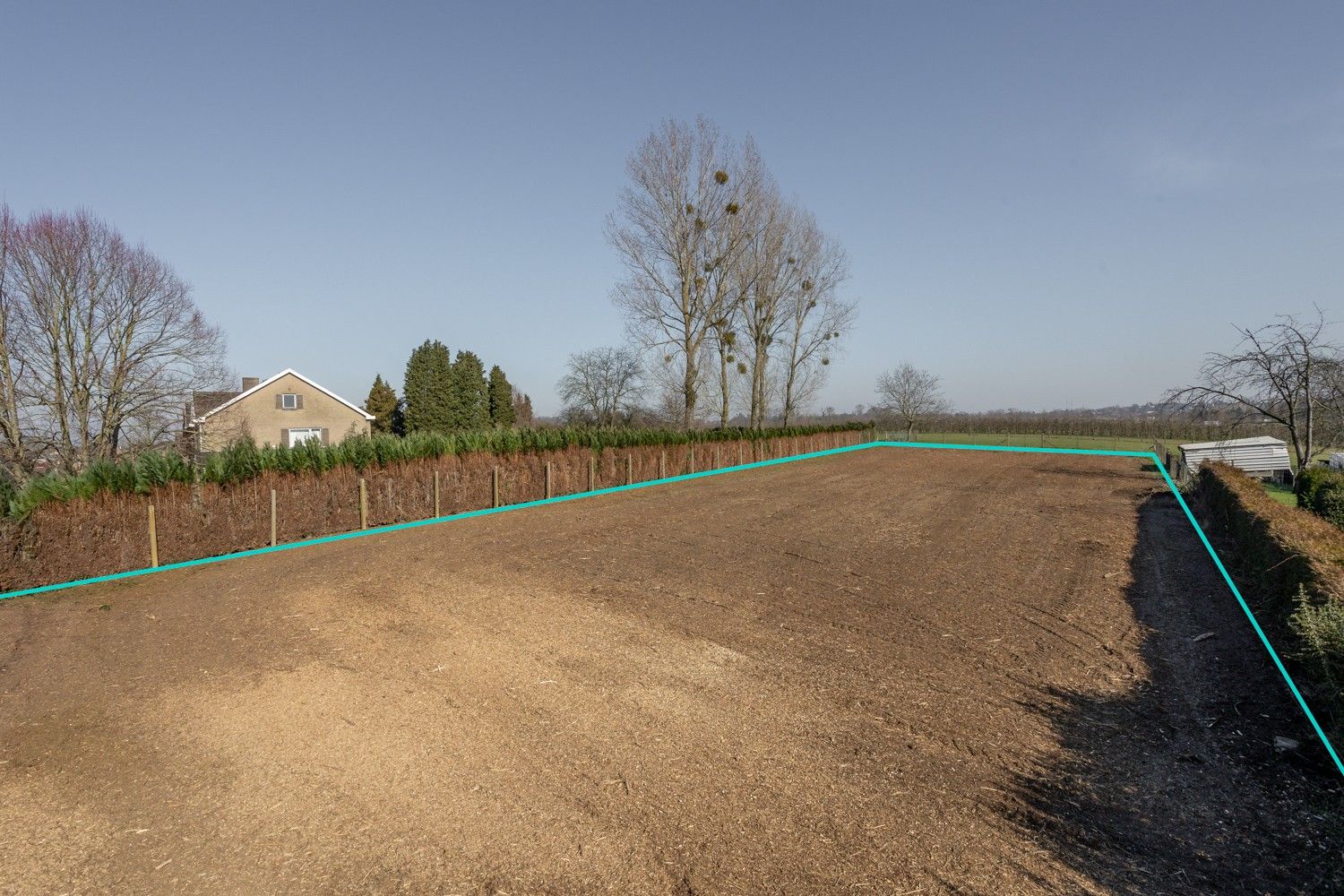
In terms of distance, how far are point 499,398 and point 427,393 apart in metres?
8.31

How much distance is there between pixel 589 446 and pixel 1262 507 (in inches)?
589

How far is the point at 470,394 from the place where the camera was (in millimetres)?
53812

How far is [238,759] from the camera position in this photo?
455cm

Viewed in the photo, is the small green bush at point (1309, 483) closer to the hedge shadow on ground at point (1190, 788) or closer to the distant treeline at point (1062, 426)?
the hedge shadow on ground at point (1190, 788)

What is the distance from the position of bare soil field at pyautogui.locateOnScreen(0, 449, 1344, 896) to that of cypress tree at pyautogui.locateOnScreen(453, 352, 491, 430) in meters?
43.0

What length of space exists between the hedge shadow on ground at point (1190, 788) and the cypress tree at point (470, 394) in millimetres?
48718

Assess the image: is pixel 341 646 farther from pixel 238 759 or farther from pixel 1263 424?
pixel 1263 424

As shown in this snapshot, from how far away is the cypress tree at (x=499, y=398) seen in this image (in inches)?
2218

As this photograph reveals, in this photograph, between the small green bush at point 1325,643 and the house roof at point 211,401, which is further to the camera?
the house roof at point 211,401

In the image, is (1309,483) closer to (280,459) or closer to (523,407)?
(280,459)

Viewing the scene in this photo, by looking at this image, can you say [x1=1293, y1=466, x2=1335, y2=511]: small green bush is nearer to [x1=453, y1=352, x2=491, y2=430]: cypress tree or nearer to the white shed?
the white shed

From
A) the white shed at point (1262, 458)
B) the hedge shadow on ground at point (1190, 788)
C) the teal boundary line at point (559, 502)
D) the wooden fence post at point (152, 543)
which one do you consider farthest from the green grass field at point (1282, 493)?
the wooden fence post at point (152, 543)

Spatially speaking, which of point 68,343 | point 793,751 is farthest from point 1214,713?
point 68,343

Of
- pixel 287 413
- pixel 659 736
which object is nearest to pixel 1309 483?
pixel 659 736
